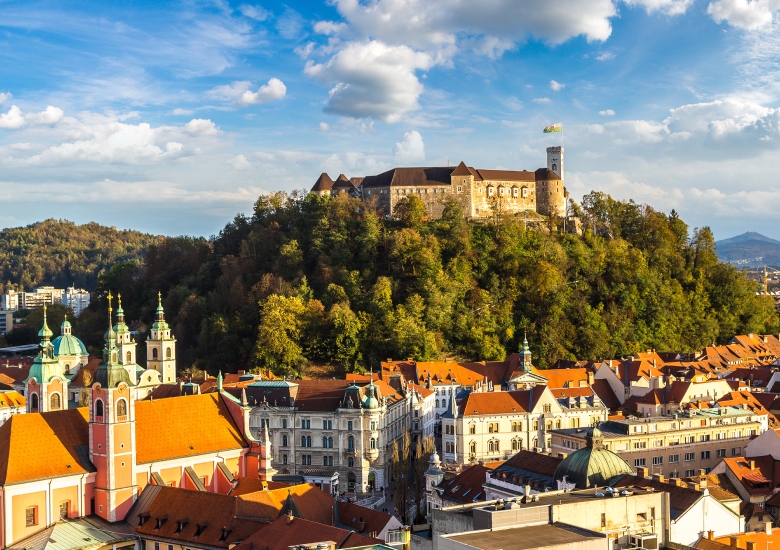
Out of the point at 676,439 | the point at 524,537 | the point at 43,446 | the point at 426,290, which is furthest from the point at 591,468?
the point at 426,290

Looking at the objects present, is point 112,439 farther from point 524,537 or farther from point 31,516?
point 524,537

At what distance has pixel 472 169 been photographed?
106 metres

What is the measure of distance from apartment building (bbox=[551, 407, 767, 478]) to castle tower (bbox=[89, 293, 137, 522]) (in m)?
26.7

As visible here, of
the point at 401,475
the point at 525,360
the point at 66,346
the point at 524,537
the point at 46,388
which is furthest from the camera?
the point at 66,346

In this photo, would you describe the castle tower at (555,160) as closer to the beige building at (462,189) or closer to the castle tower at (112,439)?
the beige building at (462,189)

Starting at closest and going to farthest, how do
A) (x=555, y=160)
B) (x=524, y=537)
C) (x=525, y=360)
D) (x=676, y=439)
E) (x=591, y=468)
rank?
1. (x=524, y=537)
2. (x=591, y=468)
3. (x=676, y=439)
4. (x=525, y=360)
5. (x=555, y=160)

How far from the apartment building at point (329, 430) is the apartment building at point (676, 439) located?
37.5ft

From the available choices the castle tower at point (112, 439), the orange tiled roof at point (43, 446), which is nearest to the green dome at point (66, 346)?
the orange tiled roof at point (43, 446)

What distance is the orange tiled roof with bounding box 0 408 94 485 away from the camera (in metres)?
42.3

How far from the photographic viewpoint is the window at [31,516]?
42.5m

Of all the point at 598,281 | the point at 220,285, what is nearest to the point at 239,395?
the point at 220,285

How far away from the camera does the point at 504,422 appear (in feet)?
224

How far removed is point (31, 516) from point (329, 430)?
24.7 meters

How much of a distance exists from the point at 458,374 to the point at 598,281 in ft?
84.2
